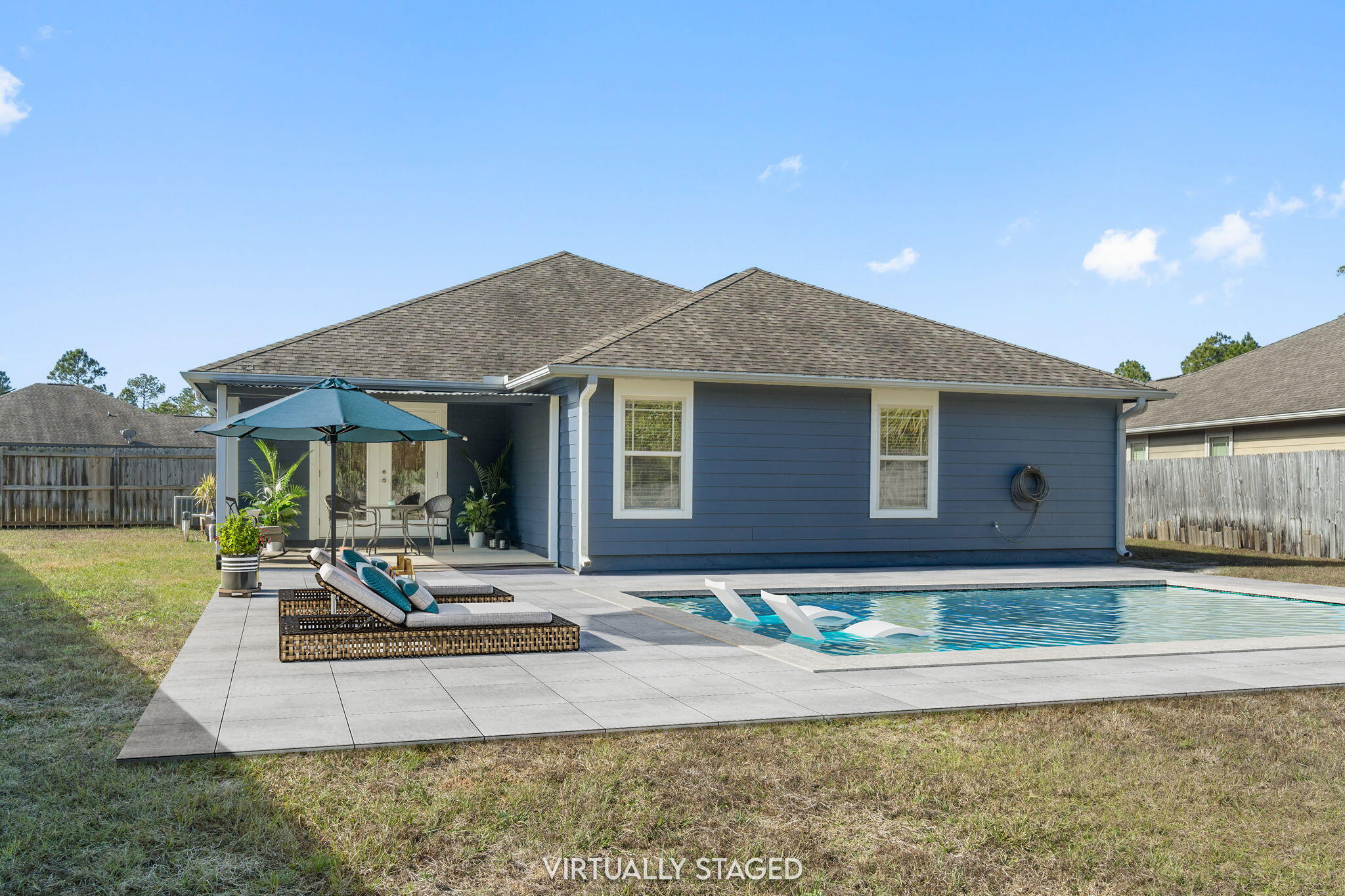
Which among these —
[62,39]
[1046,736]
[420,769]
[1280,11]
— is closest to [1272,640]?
[1046,736]

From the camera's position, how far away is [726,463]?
44.7 ft

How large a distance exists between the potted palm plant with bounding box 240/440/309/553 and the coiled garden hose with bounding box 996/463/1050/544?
34.4ft

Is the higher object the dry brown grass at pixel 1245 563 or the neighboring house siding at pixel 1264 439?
the neighboring house siding at pixel 1264 439

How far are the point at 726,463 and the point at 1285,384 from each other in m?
14.7

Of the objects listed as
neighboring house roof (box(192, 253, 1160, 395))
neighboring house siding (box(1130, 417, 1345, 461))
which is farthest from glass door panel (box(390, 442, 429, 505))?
neighboring house siding (box(1130, 417, 1345, 461))

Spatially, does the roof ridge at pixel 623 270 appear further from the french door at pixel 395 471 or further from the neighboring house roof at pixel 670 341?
the french door at pixel 395 471

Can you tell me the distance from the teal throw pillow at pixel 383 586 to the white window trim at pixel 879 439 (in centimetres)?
842

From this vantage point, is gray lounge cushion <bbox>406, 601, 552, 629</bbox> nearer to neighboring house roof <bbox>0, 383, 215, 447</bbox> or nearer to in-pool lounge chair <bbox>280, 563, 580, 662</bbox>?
in-pool lounge chair <bbox>280, 563, 580, 662</bbox>

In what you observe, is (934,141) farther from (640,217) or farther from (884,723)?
(884,723)

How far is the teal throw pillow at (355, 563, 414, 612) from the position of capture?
24.0ft

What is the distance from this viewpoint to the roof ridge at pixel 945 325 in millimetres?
16047

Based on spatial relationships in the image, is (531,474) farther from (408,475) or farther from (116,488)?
(116,488)

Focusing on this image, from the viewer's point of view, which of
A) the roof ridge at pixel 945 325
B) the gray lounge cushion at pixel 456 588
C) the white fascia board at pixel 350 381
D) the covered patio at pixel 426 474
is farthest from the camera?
the roof ridge at pixel 945 325

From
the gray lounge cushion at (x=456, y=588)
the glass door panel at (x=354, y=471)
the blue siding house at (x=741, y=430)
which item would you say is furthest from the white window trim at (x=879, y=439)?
the glass door panel at (x=354, y=471)
